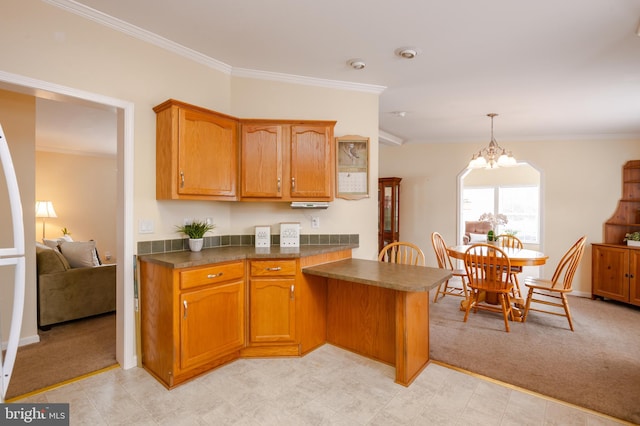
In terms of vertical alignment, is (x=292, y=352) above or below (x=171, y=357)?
below

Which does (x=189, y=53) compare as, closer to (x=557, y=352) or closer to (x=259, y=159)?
(x=259, y=159)

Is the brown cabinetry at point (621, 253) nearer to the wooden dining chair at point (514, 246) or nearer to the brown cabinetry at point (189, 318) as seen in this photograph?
the wooden dining chair at point (514, 246)

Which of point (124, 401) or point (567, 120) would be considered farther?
point (567, 120)

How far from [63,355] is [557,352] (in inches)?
163

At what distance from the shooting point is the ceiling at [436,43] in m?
2.16

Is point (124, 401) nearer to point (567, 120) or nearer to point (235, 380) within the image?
point (235, 380)

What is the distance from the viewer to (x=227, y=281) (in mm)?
2545

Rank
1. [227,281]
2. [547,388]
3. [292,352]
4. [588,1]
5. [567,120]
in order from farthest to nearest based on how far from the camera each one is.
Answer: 1. [567,120]
2. [292,352]
3. [227,281]
4. [547,388]
5. [588,1]

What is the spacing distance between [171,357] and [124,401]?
35 centimetres

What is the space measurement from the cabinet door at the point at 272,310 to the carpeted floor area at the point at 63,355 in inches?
45.0

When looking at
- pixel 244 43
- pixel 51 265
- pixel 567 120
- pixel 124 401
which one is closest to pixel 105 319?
pixel 51 265

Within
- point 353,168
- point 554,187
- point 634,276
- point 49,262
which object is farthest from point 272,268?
point 554,187

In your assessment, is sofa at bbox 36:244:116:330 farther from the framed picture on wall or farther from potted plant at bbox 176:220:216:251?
the framed picture on wall

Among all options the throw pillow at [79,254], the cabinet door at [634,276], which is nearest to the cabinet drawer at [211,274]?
the throw pillow at [79,254]
